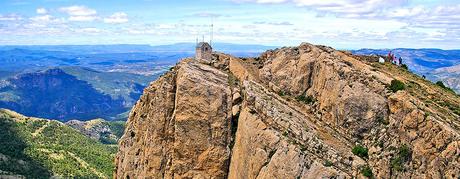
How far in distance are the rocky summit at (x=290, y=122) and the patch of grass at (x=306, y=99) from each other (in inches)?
5.1

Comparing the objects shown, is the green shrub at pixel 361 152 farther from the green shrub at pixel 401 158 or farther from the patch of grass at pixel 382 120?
the green shrub at pixel 401 158

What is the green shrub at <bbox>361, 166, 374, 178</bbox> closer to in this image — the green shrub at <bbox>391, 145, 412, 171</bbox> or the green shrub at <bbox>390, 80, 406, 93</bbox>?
the green shrub at <bbox>391, 145, 412, 171</bbox>

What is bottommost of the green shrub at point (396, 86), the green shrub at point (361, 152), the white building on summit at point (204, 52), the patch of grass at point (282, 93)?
the green shrub at point (361, 152)

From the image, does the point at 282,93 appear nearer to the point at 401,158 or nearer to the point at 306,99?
the point at 306,99

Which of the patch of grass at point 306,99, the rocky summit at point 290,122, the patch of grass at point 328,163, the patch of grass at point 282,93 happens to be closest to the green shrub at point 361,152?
the rocky summit at point 290,122

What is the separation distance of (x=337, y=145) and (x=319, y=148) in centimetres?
236

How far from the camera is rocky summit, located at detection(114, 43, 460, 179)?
49.7m

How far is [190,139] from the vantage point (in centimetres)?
6191

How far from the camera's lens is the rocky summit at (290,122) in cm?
4969

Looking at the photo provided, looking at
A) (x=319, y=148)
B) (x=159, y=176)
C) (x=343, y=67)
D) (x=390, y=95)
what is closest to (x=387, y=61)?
(x=343, y=67)

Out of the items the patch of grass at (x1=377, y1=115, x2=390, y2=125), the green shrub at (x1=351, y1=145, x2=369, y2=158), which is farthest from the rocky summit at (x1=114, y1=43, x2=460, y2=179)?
the green shrub at (x1=351, y1=145, x2=369, y2=158)

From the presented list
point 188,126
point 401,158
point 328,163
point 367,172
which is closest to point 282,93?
point 188,126

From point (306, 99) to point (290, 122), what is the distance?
29.6 ft

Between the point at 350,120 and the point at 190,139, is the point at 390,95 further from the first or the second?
the point at 190,139
